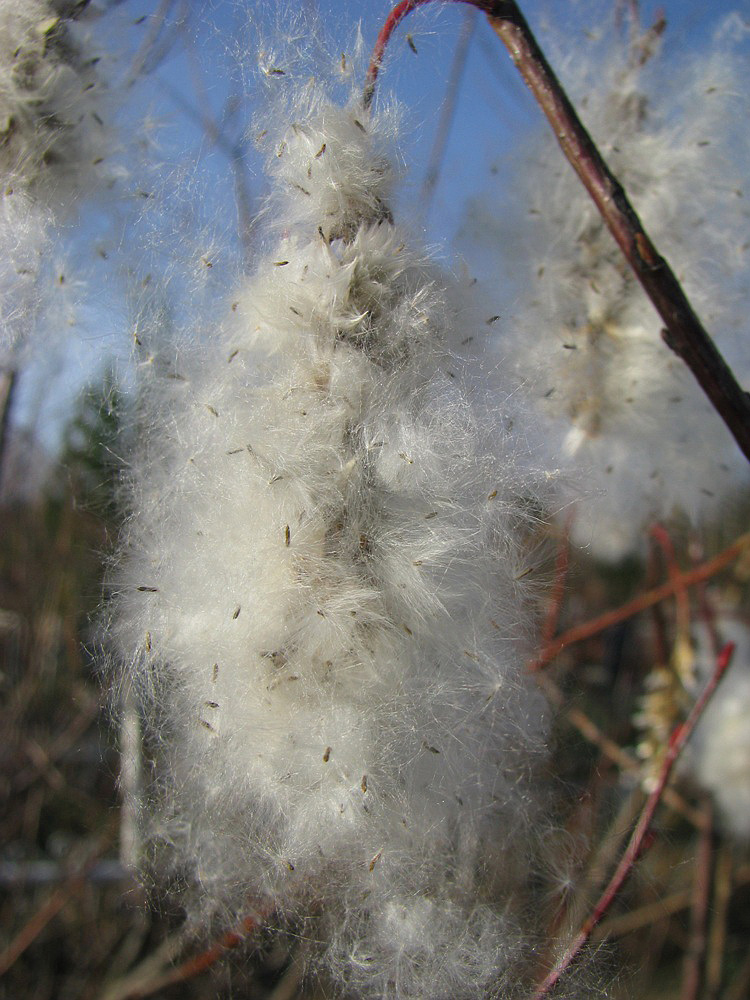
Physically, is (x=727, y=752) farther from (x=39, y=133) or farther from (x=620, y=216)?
(x=39, y=133)

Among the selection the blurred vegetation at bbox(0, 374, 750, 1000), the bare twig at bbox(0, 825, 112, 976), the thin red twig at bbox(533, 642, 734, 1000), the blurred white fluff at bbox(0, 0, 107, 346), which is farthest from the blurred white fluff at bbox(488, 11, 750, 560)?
the bare twig at bbox(0, 825, 112, 976)

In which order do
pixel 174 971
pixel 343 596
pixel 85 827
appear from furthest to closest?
pixel 85 827, pixel 174 971, pixel 343 596

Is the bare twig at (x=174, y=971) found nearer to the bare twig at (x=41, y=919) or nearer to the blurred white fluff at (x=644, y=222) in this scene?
the bare twig at (x=41, y=919)

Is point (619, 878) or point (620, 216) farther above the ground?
point (620, 216)

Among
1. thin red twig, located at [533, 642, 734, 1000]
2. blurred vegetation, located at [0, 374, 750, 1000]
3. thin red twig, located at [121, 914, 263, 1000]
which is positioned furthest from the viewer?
Result: blurred vegetation, located at [0, 374, 750, 1000]

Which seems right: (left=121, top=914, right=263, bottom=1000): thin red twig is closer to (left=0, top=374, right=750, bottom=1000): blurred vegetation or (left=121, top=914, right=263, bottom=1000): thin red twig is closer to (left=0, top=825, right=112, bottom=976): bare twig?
(left=0, top=374, right=750, bottom=1000): blurred vegetation

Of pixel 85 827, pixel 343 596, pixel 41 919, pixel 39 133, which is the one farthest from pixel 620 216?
pixel 85 827

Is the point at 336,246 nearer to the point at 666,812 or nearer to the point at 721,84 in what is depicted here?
the point at 721,84
